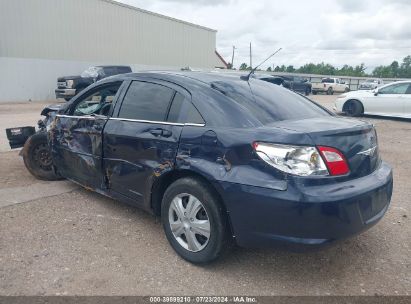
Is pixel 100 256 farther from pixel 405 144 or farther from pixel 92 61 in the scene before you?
pixel 92 61

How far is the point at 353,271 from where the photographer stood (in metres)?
3.13

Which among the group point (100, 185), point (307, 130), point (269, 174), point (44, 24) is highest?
point (44, 24)

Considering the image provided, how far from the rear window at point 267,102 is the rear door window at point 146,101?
495 mm

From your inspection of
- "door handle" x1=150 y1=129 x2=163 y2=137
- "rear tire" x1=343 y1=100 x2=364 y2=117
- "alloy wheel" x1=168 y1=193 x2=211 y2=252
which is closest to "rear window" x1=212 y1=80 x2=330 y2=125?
"door handle" x1=150 y1=129 x2=163 y2=137

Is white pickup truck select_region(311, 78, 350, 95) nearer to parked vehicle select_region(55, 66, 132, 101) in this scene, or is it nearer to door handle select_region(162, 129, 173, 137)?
parked vehicle select_region(55, 66, 132, 101)

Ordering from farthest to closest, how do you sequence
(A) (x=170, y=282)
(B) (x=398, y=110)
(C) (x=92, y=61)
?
(C) (x=92, y=61) < (B) (x=398, y=110) < (A) (x=170, y=282)

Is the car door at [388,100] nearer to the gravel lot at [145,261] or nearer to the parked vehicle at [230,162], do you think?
the gravel lot at [145,261]

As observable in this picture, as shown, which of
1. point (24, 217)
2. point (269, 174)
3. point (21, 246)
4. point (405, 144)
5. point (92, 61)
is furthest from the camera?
point (92, 61)

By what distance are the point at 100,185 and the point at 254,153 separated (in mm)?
2042

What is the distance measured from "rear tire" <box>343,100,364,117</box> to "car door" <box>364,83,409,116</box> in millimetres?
197

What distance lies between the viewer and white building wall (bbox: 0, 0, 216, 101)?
20375 millimetres

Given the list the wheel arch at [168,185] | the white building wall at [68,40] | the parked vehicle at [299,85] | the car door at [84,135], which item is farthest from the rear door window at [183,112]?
the parked vehicle at [299,85]

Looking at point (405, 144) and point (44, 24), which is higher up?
point (44, 24)

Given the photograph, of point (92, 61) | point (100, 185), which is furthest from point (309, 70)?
point (100, 185)
